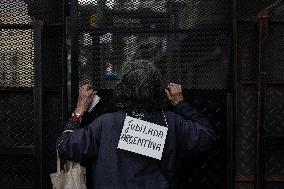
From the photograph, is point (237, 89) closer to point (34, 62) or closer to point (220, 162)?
point (220, 162)

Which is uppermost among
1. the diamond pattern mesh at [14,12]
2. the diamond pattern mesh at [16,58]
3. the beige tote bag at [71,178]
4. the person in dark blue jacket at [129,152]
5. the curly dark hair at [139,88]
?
the diamond pattern mesh at [14,12]

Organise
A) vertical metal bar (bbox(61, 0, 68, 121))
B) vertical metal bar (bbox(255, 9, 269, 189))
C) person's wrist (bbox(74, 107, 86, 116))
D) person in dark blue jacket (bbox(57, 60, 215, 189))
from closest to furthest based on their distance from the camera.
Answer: person in dark blue jacket (bbox(57, 60, 215, 189)), person's wrist (bbox(74, 107, 86, 116)), vertical metal bar (bbox(255, 9, 269, 189)), vertical metal bar (bbox(61, 0, 68, 121))

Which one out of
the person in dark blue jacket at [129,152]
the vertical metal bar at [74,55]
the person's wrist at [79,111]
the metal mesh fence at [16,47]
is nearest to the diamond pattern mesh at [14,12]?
the metal mesh fence at [16,47]

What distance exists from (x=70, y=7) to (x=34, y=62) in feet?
1.51

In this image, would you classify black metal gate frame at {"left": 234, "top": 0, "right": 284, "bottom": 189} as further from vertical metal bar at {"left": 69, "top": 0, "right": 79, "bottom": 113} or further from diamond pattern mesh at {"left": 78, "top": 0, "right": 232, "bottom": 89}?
vertical metal bar at {"left": 69, "top": 0, "right": 79, "bottom": 113}

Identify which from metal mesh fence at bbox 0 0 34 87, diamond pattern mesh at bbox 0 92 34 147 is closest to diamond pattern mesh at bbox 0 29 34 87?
metal mesh fence at bbox 0 0 34 87

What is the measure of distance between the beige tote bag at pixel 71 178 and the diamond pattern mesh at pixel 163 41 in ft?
2.11

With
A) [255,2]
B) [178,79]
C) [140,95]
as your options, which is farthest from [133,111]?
[255,2]

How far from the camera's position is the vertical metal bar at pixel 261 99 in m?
3.59

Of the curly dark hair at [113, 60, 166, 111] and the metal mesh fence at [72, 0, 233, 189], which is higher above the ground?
the metal mesh fence at [72, 0, 233, 189]

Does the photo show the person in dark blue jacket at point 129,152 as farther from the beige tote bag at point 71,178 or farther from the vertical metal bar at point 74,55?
the vertical metal bar at point 74,55

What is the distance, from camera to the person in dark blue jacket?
125 inches

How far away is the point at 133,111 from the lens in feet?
10.6

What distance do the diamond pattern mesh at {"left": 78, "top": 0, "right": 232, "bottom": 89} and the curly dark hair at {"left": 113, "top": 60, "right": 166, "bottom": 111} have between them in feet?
1.55
